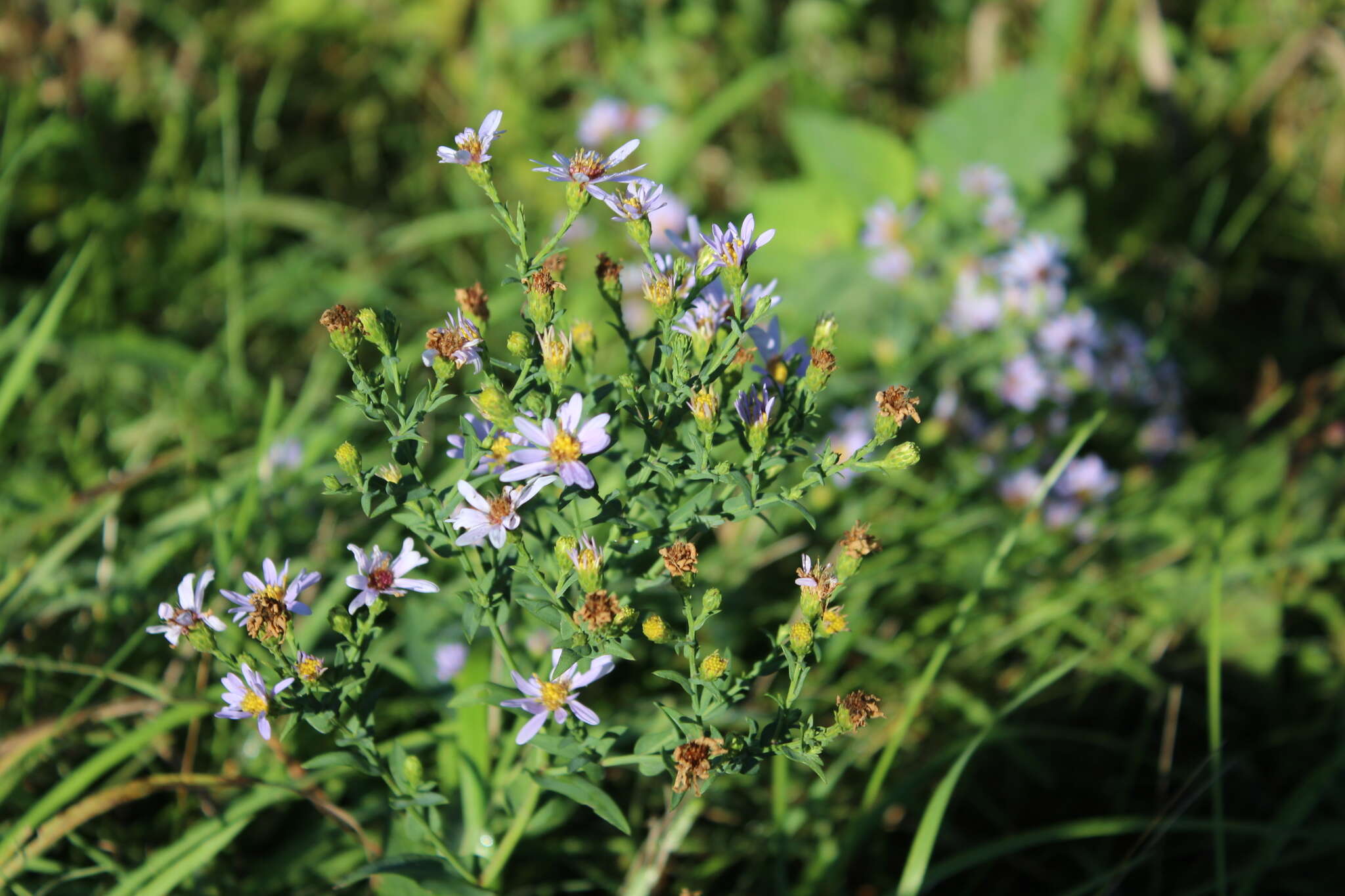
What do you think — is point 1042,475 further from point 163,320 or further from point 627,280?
point 163,320

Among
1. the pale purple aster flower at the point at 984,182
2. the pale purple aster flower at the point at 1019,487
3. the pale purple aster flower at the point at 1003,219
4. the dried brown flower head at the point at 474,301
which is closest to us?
the dried brown flower head at the point at 474,301

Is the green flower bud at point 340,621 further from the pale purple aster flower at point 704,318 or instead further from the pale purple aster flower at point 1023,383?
the pale purple aster flower at point 1023,383

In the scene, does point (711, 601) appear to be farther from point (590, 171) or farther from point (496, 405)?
point (590, 171)

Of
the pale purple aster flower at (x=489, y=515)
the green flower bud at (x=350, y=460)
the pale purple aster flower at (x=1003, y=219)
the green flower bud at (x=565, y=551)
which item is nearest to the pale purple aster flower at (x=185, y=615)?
the green flower bud at (x=350, y=460)

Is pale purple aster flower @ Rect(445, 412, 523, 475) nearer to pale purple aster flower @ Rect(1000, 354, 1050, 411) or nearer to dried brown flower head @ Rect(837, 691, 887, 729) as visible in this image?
dried brown flower head @ Rect(837, 691, 887, 729)

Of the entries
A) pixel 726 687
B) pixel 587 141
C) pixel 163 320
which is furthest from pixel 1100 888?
pixel 163 320

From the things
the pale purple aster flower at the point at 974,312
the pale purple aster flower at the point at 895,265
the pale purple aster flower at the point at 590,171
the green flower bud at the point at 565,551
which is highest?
the pale purple aster flower at the point at 895,265

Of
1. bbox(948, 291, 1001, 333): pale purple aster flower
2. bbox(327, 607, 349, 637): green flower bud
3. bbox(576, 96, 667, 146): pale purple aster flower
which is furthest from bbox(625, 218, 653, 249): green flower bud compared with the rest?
bbox(576, 96, 667, 146): pale purple aster flower
